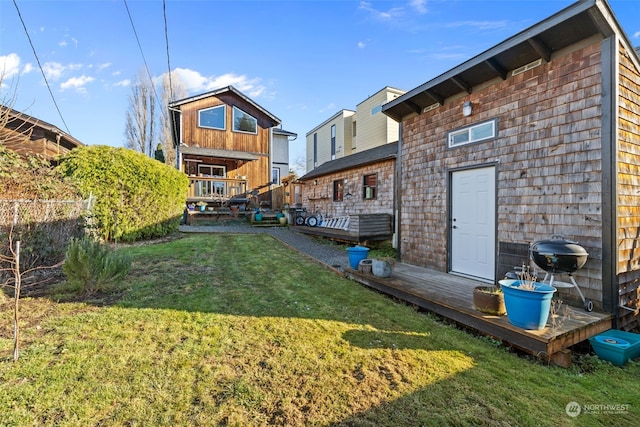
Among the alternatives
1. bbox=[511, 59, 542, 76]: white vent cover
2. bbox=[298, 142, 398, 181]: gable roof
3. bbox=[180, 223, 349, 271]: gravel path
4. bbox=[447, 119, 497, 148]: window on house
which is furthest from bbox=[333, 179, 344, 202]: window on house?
bbox=[511, 59, 542, 76]: white vent cover

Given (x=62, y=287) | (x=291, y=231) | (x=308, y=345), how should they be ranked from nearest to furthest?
(x=308, y=345) → (x=62, y=287) → (x=291, y=231)

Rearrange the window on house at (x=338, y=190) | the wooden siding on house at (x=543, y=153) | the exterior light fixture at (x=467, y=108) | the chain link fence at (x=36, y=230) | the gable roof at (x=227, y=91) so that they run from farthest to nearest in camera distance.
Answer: the gable roof at (x=227, y=91)
the window on house at (x=338, y=190)
the exterior light fixture at (x=467, y=108)
the chain link fence at (x=36, y=230)
the wooden siding on house at (x=543, y=153)

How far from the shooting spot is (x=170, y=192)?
33.8ft

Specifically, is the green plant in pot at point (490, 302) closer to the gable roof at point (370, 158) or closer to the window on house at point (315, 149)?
the gable roof at point (370, 158)

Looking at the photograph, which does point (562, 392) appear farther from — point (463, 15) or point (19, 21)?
point (19, 21)

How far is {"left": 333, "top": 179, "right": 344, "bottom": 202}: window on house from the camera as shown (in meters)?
13.0

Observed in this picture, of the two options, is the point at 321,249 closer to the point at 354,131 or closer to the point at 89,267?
the point at 89,267

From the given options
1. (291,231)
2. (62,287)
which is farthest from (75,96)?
(62,287)

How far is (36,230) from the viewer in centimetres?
499

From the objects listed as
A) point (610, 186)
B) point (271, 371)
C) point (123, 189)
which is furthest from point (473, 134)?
point (123, 189)

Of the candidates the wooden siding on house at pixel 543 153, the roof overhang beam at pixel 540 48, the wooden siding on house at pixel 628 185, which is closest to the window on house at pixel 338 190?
the wooden siding on house at pixel 543 153

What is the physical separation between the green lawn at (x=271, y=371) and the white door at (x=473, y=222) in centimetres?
168

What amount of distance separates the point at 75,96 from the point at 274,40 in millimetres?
9535

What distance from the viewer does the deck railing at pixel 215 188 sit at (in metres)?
15.9
